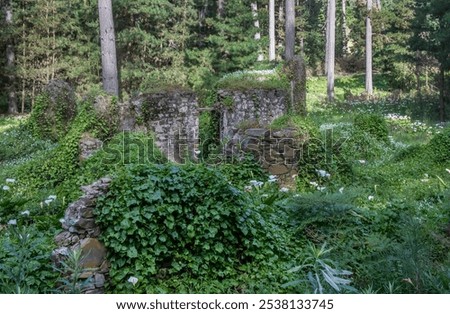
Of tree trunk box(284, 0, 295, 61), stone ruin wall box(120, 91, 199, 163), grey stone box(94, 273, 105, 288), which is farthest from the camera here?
tree trunk box(284, 0, 295, 61)

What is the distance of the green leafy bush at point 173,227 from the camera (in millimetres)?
4727

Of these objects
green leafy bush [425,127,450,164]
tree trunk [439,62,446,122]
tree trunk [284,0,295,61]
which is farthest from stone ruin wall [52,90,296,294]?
tree trunk [439,62,446,122]

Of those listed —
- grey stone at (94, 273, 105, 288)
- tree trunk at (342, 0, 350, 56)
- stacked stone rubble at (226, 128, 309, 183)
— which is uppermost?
tree trunk at (342, 0, 350, 56)

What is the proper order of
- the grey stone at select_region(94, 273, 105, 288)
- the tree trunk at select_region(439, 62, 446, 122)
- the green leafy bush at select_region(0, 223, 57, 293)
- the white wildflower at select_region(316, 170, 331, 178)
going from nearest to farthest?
1. the green leafy bush at select_region(0, 223, 57, 293)
2. the grey stone at select_region(94, 273, 105, 288)
3. the white wildflower at select_region(316, 170, 331, 178)
4. the tree trunk at select_region(439, 62, 446, 122)

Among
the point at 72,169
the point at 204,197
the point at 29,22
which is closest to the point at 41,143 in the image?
the point at 72,169

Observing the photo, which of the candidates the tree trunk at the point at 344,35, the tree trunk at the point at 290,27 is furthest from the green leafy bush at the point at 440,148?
the tree trunk at the point at 344,35

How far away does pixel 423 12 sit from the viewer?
22453mm

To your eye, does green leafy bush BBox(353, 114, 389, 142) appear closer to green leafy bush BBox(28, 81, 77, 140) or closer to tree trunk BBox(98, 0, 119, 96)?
tree trunk BBox(98, 0, 119, 96)

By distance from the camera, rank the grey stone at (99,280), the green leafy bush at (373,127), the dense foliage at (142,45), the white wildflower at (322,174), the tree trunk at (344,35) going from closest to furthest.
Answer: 1. the grey stone at (99,280)
2. the white wildflower at (322,174)
3. the green leafy bush at (373,127)
4. the dense foliage at (142,45)
5. the tree trunk at (344,35)

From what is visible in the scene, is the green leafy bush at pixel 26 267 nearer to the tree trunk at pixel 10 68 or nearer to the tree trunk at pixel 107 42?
the tree trunk at pixel 107 42

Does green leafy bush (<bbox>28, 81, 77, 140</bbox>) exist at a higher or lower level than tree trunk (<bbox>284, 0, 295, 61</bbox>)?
lower

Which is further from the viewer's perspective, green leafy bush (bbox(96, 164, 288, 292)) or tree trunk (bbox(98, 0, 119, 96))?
tree trunk (bbox(98, 0, 119, 96))

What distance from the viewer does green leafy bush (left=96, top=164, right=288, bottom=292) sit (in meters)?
4.73

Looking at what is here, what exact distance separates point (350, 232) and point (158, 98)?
733 centimetres
